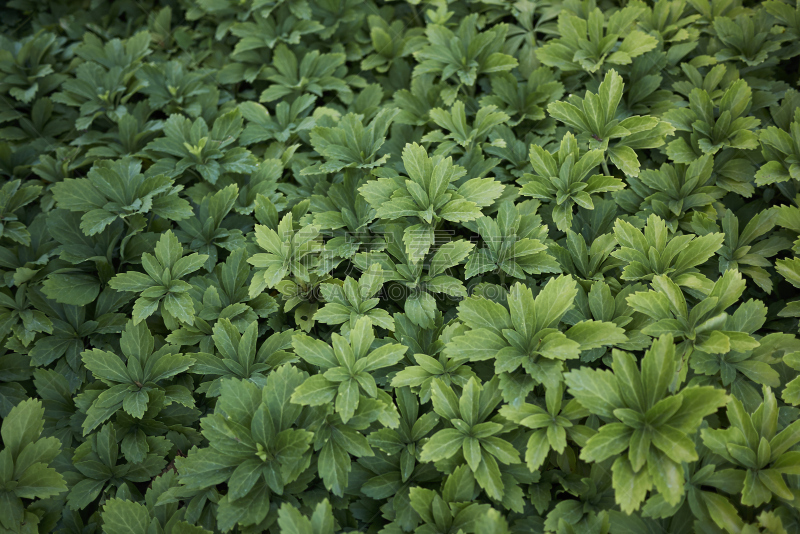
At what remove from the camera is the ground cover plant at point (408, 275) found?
179cm

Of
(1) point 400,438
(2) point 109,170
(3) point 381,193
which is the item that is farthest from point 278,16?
(1) point 400,438

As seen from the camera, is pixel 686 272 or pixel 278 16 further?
pixel 278 16

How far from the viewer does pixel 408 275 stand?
2209 mm

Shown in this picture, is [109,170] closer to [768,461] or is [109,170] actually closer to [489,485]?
[489,485]

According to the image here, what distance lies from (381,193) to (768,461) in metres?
1.72

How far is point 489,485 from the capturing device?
5.69 feet

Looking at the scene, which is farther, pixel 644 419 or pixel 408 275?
pixel 408 275

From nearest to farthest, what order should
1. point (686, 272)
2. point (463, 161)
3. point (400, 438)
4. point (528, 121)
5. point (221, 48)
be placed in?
point (400, 438) → point (686, 272) → point (463, 161) → point (528, 121) → point (221, 48)

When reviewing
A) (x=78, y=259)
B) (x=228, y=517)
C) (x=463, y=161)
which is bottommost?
(x=228, y=517)

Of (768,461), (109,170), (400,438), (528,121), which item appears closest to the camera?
(768,461)

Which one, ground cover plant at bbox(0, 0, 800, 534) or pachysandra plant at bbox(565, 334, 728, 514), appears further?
ground cover plant at bbox(0, 0, 800, 534)

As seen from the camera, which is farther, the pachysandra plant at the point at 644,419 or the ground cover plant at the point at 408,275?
the ground cover plant at the point at 408,275

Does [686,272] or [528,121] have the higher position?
[528,121]

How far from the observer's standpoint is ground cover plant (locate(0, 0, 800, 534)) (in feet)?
5.86
